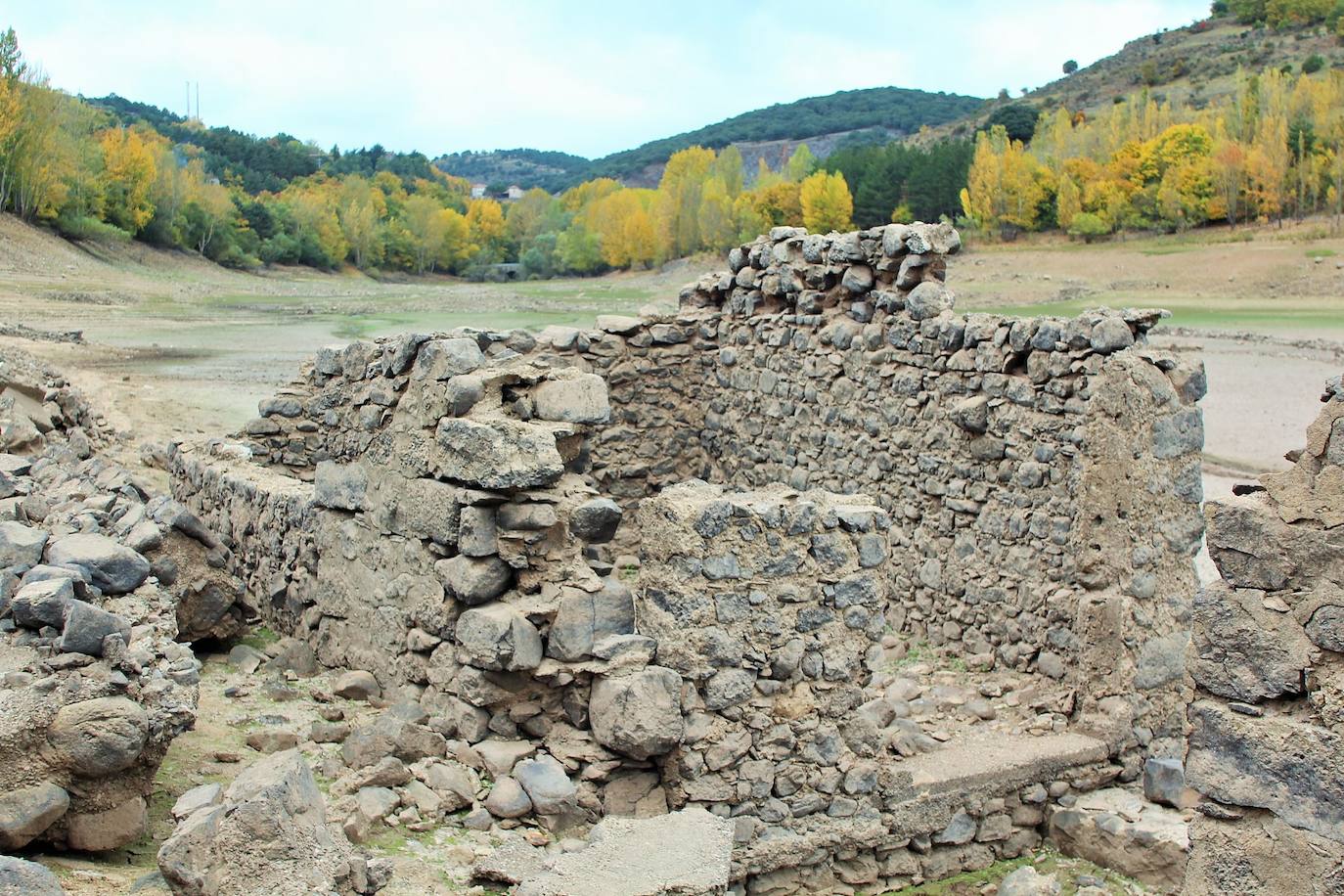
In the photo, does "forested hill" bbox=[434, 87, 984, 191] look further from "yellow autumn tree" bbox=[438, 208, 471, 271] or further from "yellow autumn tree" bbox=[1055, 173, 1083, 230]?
"yellow autumn tree" bbox=[1055, 173, 1083, 230]

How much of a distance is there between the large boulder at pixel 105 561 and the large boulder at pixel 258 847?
1.70 m

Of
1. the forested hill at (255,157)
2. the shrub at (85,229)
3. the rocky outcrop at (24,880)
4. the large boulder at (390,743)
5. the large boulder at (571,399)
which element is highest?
the forested hill at (255,157)

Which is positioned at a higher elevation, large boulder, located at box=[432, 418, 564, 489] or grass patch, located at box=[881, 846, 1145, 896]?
large boulder, located at box=[432, 418, 564, 489]

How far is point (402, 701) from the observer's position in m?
6.27

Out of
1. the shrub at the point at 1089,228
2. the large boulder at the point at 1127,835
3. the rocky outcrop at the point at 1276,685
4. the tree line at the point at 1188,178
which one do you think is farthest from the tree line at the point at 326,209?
the rocky outcrop at the point at 1276,685

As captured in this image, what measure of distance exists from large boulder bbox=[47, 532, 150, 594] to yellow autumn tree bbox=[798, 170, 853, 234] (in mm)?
38808

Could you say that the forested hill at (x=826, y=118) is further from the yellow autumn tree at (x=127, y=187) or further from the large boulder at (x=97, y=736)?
the large boulder at (x=97, y=736)

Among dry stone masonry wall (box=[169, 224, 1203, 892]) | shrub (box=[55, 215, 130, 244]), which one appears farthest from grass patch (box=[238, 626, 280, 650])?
shrub (box=[55, 215, 130, 244])

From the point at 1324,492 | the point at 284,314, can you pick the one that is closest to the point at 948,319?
the point at 1324,492

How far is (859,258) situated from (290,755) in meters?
6.16

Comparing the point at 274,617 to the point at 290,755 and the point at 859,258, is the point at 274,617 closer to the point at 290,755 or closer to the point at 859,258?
the point at 290,755

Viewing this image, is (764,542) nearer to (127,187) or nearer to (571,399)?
(571,399)

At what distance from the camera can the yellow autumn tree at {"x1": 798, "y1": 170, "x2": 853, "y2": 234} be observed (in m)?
43.2

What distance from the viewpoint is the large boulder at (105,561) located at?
5340 mm
